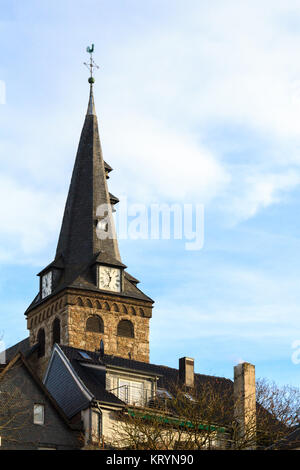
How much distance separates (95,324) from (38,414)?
31315 mm

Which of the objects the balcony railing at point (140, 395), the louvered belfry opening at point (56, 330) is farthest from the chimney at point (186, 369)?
the louvered belfry opening at point (56, 330)

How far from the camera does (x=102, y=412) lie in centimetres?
4562

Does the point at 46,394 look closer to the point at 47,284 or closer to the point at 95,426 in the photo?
the point at 95,426

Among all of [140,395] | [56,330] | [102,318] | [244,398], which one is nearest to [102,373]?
[140,395]

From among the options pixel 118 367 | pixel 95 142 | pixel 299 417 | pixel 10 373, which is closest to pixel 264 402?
pixel 299 417

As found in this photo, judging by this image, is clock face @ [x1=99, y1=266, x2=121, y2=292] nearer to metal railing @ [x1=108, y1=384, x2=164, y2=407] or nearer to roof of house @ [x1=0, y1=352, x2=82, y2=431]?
metal railing @ [x1=108, y1=384, x2=164, y2=407]

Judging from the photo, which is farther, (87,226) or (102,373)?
(87,226)

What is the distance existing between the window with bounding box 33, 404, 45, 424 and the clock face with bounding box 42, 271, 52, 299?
1357 inches

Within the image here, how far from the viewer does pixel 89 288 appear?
7706 centimetres

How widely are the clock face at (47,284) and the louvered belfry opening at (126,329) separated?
6.22 metres

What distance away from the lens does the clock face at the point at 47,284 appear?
262 ft

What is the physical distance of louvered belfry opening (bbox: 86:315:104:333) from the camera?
249 feet

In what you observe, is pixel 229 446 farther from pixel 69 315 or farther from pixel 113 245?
pixel 113 245
